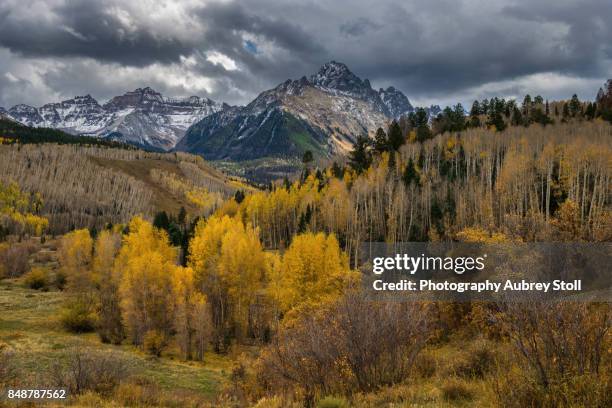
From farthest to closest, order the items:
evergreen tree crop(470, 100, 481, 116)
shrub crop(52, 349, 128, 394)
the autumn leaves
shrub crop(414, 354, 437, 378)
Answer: evergreen tree crop(470, 100, 481, 116)
the autumn leaves
shrub crop(52, 349, 128, 394)
shrub crop(414, 354, 437, 378)

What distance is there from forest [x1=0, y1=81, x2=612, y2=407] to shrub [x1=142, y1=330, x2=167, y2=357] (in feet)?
1.01

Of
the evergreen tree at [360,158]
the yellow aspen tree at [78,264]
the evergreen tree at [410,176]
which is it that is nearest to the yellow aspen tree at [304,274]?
the yellow aspen tree at [78,264]

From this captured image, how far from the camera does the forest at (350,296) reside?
13.0 m

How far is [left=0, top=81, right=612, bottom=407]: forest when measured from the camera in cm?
1298

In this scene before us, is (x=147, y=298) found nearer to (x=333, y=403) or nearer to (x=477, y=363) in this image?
(x=477, y=363)

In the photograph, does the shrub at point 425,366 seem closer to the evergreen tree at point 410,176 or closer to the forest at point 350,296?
the forest at point 350,296

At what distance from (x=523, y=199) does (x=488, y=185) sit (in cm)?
848

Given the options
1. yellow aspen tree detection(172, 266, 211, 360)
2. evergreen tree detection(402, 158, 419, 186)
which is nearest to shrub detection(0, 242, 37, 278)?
yellow aspen tree detection(172, 266, 211, 360)

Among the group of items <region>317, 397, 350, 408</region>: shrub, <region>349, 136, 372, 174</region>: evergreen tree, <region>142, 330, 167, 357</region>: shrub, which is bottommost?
<region>142, 330, 167, 357</region>: shrub

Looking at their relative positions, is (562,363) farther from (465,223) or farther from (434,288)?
(465,223)

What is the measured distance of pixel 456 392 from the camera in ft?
43.8

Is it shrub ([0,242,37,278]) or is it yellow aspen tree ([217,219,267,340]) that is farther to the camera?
shrub ([0,242,37,278])

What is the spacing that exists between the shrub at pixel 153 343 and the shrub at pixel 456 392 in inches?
1842

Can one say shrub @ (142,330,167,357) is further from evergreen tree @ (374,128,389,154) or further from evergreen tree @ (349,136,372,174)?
evergreen tree @ (374,128,389,154)
